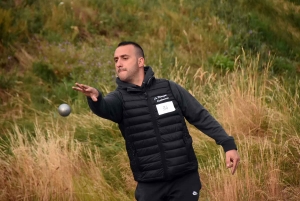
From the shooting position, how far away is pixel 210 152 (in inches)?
225

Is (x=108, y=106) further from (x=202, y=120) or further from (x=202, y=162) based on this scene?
(x=202, y=162)

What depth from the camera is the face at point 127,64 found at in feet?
11.8

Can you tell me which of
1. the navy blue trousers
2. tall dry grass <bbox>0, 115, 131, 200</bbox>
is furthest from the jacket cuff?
tall dry grass <bbox>0, 115, 131, 200</bbox>

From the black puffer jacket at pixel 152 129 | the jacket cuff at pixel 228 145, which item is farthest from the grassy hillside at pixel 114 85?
the black puffer jacket at pixel 152 129

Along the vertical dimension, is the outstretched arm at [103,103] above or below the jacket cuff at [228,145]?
above

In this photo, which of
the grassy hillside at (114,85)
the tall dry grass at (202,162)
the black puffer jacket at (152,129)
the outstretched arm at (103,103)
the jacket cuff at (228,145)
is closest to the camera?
the outstretched arm at (103,103)

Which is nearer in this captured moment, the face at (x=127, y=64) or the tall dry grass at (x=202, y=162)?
the face at (x=127, y=64)

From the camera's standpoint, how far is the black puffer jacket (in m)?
3.43

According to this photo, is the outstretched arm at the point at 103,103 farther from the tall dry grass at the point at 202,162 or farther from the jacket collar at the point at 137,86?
the tall dry grass at the point at 202,162

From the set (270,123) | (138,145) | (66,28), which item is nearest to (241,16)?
(66,28)

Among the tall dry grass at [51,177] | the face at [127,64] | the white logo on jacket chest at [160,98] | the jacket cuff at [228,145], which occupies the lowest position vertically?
the tall dry grass at [51,177]

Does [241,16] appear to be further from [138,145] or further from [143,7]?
[138,145]

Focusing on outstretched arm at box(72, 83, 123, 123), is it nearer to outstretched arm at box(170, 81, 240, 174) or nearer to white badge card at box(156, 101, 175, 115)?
white badge card at box(156, 101, 175, 115)

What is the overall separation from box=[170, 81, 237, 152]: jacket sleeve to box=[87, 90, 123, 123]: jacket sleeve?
0.36 meters
